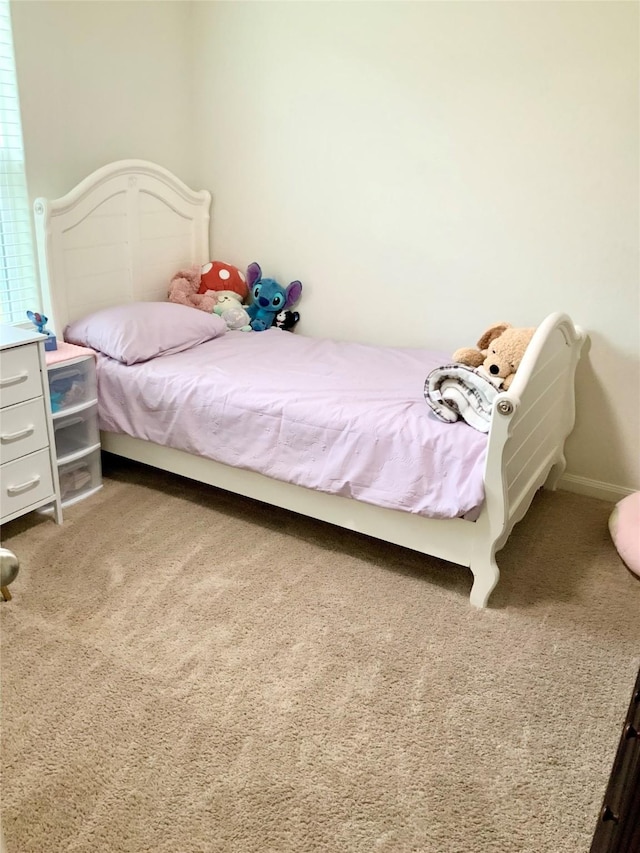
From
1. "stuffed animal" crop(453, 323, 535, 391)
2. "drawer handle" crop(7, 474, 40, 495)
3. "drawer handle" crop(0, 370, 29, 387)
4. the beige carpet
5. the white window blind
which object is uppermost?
the white window blind

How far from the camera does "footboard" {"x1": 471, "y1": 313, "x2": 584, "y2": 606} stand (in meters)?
1.89

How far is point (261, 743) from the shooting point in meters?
1.59

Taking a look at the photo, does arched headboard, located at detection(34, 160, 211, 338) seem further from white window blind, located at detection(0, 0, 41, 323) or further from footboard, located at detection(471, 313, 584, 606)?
footboard, located at detection(471, 313, 584, 606)

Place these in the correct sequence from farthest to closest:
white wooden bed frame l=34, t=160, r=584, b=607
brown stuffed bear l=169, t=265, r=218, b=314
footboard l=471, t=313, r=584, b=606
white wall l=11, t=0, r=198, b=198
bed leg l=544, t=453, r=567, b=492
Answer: brown stuffed bear l=169, t=265, r=218, b=314, bed leg l=544, t=453, r=567, b=492, white wall l=11, t=0, r=198, b=198, white wooden bed frame l=34, t=160, r=584, b=607, footboard l=471, t=313, r=584, b=606

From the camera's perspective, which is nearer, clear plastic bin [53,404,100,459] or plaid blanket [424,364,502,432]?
plaid blanket [424,364,502,432]

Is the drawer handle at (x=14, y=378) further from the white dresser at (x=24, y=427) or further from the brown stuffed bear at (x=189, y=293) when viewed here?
the brown stuffed bear at (x=189, y=293)

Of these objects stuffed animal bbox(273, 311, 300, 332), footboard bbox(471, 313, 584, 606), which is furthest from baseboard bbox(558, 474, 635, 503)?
stuffed animal bbox(273, 311, 300, 332)

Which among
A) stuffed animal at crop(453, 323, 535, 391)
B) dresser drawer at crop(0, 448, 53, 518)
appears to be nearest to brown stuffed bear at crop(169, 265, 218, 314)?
dresser drawer at crop(0, 448, 53, 518)

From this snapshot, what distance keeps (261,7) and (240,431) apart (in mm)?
2003

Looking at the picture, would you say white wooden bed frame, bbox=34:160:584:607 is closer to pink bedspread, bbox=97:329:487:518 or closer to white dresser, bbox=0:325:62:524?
pink bedspread, bbox=97:329:487:518

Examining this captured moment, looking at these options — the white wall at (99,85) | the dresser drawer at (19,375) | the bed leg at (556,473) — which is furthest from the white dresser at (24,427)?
the bed leg at (556,473)

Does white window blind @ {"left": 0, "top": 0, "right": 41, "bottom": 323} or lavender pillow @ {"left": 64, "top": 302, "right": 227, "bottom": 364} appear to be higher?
white window blind @ {"left": 0, "top": 0, "right": 41, "bottom": 323}

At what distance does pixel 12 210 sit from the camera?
2.62 metres

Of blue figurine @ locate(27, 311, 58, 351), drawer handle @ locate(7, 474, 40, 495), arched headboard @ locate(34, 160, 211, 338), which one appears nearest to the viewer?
drawer handle @ locate(7, 474, 40, 495)
